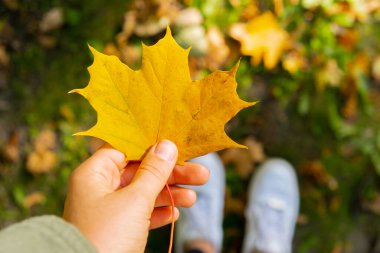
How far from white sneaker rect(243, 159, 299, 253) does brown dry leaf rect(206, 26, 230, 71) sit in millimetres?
679

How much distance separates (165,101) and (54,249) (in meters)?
0.48

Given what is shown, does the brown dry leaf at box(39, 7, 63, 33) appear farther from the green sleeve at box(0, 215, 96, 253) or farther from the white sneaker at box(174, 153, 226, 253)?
the green sleeve at box(0, 215, 96, 253)

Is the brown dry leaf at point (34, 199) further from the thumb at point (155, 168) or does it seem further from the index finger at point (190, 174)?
the thumb at point (155, 168)

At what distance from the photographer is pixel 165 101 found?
4.09 feet

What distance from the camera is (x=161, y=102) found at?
4.11 feet

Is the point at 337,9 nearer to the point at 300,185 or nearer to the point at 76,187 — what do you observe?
the point at 300,185

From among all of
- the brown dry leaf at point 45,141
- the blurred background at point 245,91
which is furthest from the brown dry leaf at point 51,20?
the brown dry leaf at point 45,141

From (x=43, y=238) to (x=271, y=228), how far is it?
1896 millimetres

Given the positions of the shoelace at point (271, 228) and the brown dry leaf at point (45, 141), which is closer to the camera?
the brown dry leaf at point (45, 141)

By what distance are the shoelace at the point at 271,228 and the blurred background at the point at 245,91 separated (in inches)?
5.3

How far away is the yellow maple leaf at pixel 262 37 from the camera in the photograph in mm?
2496

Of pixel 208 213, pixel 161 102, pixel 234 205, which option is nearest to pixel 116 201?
pixel 161 102

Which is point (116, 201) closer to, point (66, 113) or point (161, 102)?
point (161, 102)

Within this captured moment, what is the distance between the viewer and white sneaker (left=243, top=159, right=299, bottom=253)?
2.67 meters
